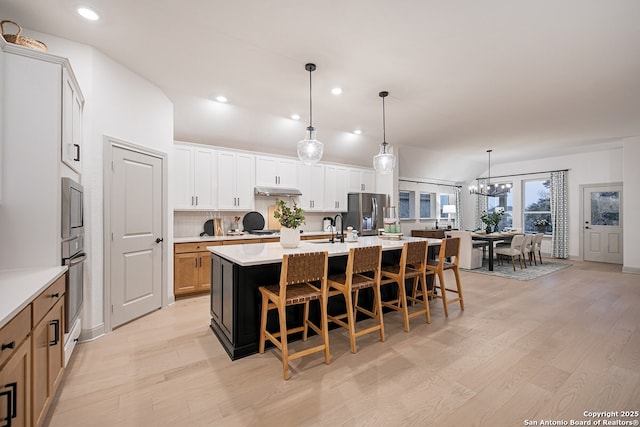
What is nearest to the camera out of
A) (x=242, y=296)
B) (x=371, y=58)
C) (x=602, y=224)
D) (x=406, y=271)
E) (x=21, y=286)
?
(x=21, y=286)

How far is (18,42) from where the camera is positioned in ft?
6.90

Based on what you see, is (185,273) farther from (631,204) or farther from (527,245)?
(631,204)

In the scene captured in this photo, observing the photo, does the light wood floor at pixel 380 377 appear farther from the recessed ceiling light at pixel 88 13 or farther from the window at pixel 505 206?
the window at pixel 505 206

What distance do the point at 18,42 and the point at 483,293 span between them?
587 cm

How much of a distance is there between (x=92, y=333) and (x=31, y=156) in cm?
180

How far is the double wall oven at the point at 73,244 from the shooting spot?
2154 millimetres

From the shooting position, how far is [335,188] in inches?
250

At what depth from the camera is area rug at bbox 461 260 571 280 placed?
18.5ft

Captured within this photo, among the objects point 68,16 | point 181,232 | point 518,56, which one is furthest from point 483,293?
point 68,16

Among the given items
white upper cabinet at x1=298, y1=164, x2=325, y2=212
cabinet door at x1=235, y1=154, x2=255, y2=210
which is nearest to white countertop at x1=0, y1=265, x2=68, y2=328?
cabinet door at x1=235, y1=154, x2=255, y2=210

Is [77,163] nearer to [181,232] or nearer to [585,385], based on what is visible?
[181,232]

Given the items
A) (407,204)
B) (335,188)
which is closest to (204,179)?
(335,188)

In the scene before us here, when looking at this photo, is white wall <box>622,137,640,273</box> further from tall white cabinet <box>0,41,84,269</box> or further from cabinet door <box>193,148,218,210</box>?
tall white cabinet <box>0,41,84,269</box>

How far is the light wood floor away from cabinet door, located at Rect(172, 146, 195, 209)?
186 centimetres
